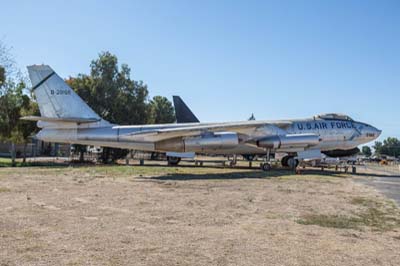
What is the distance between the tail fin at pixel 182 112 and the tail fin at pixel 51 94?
1009 centimetres

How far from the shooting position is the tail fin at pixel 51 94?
66.2 feet

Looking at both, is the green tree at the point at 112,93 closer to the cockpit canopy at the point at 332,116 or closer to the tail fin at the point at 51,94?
the tail fin at the point at 51,94

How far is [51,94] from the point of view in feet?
66.5

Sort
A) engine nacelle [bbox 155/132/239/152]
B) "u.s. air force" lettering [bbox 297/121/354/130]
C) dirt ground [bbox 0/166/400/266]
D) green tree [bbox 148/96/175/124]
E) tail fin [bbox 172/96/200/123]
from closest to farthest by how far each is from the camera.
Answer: dirt ground [bbox 0/166/400/266] → engine nacelle [bbox 155/132/239/152] → "u.s. air force" lettering [bbox 297/121/354/130] → tail fin [bbox 172/96/200/123] → green tree [bbox 148/96/175/124]

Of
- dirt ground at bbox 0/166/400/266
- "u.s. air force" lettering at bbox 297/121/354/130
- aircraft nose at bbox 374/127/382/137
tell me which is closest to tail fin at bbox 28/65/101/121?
dirt ground at bbox 0/166/400/266

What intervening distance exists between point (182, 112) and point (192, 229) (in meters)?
23.5

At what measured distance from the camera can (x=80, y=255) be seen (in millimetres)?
4559

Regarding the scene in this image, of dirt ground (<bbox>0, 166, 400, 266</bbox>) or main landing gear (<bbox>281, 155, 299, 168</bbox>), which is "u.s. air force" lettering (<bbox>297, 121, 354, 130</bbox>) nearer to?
main landing gear (<bbox>281, 155, 299, 168</bbox>)

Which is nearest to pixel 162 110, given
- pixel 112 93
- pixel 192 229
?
pixel 112 93

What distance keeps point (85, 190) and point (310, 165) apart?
74.5 feet

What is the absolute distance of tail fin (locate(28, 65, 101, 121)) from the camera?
20.2 meters

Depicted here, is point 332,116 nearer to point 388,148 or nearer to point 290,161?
point 290,161

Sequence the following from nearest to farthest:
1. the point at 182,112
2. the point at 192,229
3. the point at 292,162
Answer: the point at 192,229 → the point at 292,162 → the point at 182,112

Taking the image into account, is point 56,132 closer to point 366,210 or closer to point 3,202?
point 3,202
